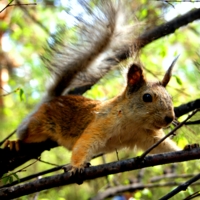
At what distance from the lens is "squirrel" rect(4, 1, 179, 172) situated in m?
3.49

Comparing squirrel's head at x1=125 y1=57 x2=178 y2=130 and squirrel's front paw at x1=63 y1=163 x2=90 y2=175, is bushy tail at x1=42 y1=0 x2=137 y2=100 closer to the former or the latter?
squirrel's head at x1=125 y1=57 x2=178 y2=130

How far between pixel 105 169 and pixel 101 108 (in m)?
1.34

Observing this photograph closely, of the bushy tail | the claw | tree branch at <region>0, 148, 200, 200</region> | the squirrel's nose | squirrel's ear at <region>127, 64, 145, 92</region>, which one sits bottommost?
tree branch at <region>0, 148, 200, 200</region>

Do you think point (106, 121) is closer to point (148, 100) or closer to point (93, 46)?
point (148, 100)

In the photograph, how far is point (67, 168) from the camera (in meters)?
3.28

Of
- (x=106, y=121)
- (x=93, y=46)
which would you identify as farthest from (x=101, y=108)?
(x=93, y=46)

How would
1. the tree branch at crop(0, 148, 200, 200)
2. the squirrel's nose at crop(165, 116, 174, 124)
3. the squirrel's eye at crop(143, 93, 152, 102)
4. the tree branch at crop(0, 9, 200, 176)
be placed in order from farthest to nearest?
the tree branch at crop(0, 9, 200, 176)
the squirrel's eye at crop(143, 93, 152, 102)
the squirrel's nose at crop(165, 116, 174, 124)
the tree branch at crop(0, 148, 200, 200)

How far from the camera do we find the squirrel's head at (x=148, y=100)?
340 centimetres

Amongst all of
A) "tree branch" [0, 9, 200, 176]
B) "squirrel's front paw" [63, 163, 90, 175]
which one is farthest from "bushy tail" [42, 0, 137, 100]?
"squirrel's front paw" [63, 163, 90, 175]

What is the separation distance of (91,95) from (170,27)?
1374 millimetres

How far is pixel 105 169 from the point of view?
263 cm

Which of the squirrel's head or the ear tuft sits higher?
the ear tuft

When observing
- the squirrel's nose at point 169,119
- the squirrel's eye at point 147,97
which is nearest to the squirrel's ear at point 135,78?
the squirrel's eye at point 147,97

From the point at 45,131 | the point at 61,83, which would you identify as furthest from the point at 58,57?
the point at 45,131
